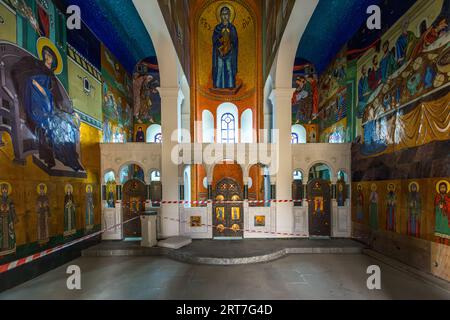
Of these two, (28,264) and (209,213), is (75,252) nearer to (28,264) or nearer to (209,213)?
(28,264)

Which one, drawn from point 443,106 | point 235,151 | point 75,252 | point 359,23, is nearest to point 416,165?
point 443,106

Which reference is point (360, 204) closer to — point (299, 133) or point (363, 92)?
point (363, 92)

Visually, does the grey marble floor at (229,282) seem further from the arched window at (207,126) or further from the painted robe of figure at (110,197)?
the arched window at (207,126)

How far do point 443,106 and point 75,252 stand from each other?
34.3 feet

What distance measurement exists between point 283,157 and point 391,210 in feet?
12.3

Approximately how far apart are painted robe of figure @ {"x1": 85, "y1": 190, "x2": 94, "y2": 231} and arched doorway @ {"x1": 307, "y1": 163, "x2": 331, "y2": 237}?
26.6ft

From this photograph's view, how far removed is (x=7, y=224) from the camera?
5008 mm

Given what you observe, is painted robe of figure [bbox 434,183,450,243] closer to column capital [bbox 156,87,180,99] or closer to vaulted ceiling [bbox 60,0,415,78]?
vaulted ceiling [bbox 60,0,415,78]

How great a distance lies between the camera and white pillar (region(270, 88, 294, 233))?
29.3 feet

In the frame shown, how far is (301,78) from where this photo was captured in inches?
527

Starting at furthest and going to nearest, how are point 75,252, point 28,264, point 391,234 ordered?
point 75,252, point 391,234, point 28,264

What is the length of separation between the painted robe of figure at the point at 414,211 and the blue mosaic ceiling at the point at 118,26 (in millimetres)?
10714

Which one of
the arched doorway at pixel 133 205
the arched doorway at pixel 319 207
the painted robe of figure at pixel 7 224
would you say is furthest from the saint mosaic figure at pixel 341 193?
the painted robe of figure at pixel 7 224

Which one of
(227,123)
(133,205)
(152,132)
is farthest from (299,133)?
(133,205)
